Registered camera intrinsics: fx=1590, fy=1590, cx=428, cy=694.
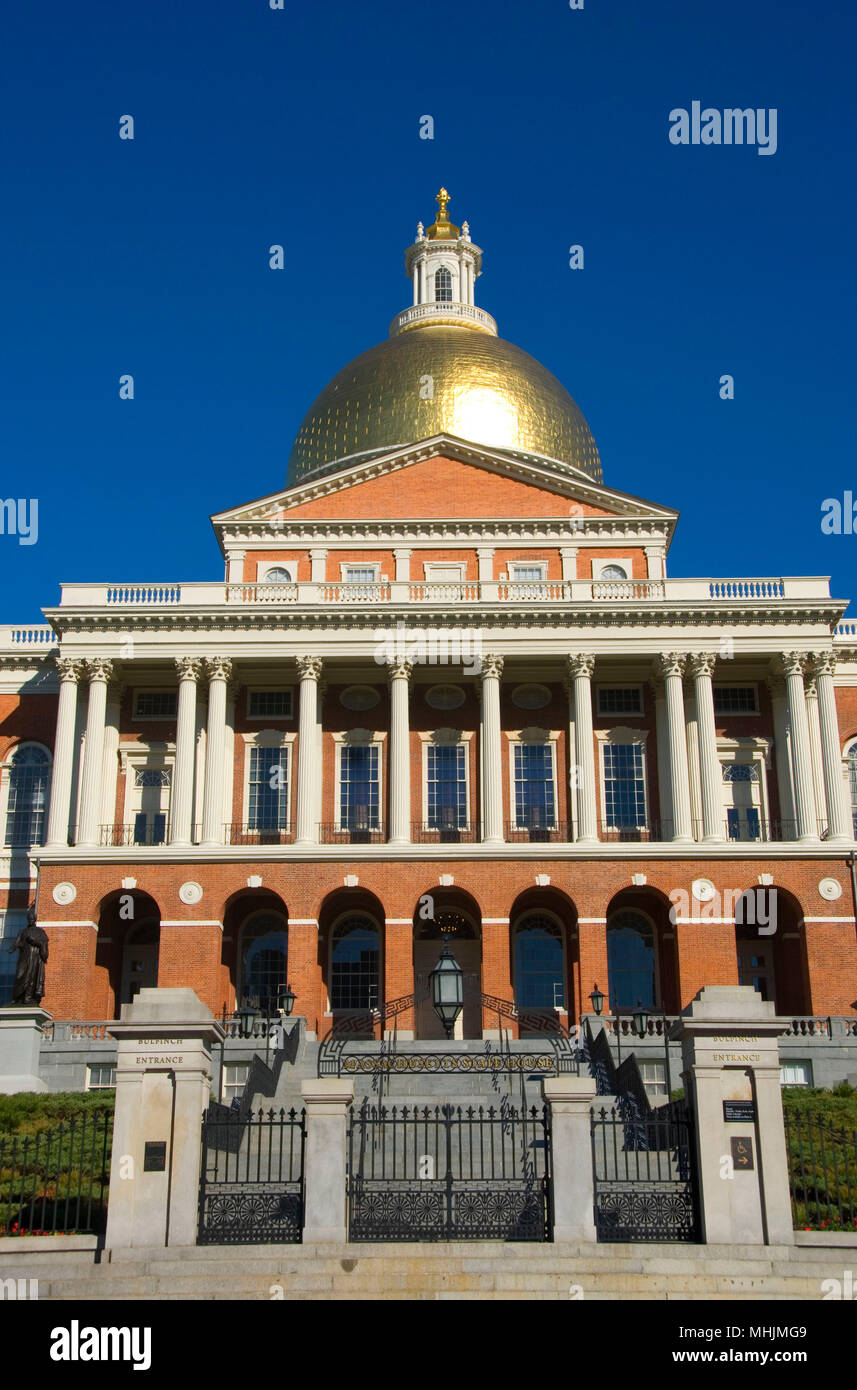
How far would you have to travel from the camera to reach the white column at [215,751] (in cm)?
4491

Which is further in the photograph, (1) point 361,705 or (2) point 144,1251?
(1) point 361,705

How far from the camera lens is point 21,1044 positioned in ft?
111

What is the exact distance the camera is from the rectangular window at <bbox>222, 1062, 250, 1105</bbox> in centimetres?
3428

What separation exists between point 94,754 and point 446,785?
403 inches

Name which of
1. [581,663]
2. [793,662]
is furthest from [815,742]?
[581,663]

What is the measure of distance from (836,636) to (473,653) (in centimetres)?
1248

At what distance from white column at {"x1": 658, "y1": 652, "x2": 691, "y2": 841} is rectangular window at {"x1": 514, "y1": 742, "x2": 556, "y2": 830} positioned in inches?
138

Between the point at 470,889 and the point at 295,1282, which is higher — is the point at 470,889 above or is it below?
above

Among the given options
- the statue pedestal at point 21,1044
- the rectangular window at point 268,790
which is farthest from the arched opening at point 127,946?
the statue pedestal at point 21,1044

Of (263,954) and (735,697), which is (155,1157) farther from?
(735,697)

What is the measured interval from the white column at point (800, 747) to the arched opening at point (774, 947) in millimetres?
2121

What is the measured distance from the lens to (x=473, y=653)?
46.4 m
